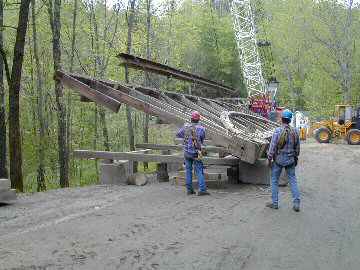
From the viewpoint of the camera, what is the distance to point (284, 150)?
8.77m

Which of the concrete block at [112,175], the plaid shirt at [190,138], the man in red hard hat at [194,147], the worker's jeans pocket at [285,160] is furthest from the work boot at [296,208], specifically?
the concrete block at [112,175]

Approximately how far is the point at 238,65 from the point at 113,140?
1033 inches

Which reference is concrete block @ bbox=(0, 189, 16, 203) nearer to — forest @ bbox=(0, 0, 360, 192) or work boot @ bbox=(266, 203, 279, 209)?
forest @ bbox=(0, 0, 360, 192)

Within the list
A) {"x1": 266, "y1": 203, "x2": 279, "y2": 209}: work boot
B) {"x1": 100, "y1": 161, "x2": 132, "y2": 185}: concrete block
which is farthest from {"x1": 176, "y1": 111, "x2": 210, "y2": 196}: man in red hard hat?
{"x1": 100, "y1": 161, "x2": 132, "y2": 185}: concrete block

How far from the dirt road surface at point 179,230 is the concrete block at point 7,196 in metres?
0.21

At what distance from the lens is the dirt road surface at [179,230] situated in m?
5.64

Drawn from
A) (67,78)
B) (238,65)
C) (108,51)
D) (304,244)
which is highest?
(238,65)

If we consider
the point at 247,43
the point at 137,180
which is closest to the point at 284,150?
the point at 137,180

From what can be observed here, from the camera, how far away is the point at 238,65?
52.2m

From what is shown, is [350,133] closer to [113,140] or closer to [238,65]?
[113,140]

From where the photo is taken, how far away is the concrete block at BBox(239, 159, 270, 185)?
11.7 metres

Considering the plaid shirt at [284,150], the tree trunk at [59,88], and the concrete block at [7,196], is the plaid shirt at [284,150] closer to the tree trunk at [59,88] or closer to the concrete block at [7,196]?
the concrete block at [7,196]

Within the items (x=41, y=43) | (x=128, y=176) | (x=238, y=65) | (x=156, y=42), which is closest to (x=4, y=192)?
(x=128, y=176)

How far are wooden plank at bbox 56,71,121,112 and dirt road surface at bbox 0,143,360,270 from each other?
2232mm
